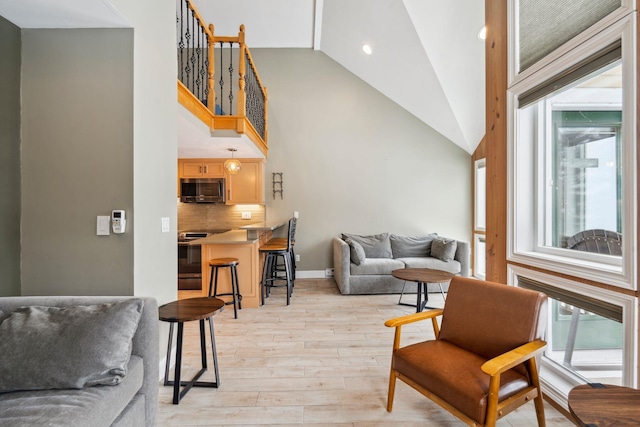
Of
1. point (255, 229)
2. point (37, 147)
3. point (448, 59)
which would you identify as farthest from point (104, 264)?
point (448, 59)

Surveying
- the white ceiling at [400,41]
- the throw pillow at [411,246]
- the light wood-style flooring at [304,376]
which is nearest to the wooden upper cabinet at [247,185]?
the white ceiling at [400,41]

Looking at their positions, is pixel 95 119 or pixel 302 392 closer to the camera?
pixel 95 119

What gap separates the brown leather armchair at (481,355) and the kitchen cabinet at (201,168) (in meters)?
4.43

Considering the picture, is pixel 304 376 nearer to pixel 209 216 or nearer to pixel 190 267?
pixel 190 267

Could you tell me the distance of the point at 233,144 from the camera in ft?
13.0

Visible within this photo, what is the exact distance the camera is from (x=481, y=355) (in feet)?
5.30

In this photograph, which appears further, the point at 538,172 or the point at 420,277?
the point at 420,277

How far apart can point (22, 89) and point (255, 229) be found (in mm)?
2440

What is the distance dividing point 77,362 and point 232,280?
213 cm

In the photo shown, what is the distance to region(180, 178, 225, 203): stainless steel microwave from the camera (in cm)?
500

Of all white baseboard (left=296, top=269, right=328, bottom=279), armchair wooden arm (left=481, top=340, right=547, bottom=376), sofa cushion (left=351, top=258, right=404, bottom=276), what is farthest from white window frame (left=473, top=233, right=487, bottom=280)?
armchair wooden arm (left=481, top=340, right=547, bottom=376)

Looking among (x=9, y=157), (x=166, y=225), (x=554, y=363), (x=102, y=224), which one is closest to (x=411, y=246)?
(x=554, y=363)

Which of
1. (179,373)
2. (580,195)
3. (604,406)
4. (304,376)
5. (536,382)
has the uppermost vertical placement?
(580,195)

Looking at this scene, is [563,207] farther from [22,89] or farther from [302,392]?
[22,89]
